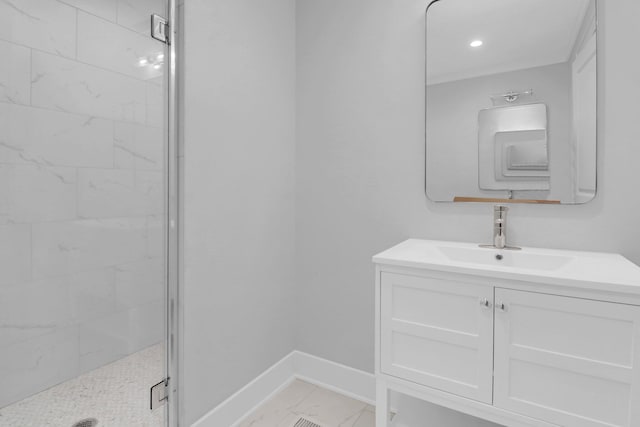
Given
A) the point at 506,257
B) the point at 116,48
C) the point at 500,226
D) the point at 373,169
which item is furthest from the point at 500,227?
the point at 116,48

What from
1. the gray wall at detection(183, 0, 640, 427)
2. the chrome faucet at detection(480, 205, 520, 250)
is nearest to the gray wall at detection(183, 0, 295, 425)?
the gray wall at detection(183, 0, 640, 427)

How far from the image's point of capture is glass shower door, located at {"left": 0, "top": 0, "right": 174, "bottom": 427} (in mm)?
1052

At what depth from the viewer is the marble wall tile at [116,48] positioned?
116 centimetres

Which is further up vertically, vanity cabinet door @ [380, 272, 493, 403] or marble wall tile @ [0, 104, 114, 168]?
marble wall tile @ [0, 104, 114, 168]

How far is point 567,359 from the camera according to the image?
1.06 metres

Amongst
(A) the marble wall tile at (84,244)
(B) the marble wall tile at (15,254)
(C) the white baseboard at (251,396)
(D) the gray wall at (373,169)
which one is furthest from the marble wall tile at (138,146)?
(C) the white baseboard at (251,396)

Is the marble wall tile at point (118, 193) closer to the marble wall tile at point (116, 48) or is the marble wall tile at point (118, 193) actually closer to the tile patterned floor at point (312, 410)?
the marble wall tile at point (116, 48)

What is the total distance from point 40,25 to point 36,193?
503 mm

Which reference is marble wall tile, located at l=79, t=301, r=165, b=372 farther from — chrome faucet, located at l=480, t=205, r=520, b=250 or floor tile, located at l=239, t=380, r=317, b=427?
chrome faucet, located at l=480, t=205, r=520, b=250

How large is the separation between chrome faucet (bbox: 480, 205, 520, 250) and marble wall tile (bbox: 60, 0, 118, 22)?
1.62 m

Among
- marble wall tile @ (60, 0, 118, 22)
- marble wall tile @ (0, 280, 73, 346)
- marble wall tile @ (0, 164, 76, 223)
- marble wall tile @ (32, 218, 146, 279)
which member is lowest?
Result: marble wall tile @ (0, 280, 73, 346)

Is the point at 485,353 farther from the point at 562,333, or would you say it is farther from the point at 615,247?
the point at 615,247

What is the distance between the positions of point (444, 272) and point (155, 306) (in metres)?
1.10

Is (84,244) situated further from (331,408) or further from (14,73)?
(331,408)
